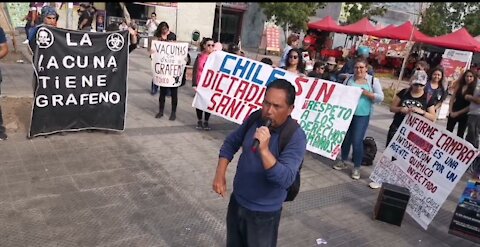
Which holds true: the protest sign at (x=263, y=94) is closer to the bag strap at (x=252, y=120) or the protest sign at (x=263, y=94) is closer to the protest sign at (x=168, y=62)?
the protest sign at (x=168, y=62)

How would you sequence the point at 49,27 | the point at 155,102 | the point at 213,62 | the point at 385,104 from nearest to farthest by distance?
1. the point at 49,27
2. the point at 213,62
3. the point at 155,102
4. the point at 385,104

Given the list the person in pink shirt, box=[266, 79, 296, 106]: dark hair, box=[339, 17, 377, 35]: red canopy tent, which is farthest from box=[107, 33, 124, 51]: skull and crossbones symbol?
box=[339, 17, 377, 35]: red canopy tent

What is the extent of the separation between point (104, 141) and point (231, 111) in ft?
6.51

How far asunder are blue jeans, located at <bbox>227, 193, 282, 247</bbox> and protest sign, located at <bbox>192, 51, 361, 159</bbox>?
343 centimetres

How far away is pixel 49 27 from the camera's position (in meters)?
5.32

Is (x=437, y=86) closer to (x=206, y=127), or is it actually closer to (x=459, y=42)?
(x=206, y=127)

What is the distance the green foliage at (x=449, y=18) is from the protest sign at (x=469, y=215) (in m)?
24.2

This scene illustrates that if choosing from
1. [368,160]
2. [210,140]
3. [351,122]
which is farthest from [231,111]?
[368,160]

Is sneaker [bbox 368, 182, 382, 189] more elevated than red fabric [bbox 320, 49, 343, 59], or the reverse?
red fabric [bbox 320, 49, 343, 59]

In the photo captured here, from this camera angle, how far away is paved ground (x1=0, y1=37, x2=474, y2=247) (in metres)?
3.71

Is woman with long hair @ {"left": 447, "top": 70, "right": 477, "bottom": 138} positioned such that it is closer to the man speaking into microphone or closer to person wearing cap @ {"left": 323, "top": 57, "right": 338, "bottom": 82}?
person wearing cap @ {"left": 323, "top": 57, "right": 338, "bottom": 82}

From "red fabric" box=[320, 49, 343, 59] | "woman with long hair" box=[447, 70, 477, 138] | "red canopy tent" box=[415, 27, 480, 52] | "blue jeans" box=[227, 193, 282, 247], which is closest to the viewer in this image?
"blue jeans" box=[227, 193, 282, 247]

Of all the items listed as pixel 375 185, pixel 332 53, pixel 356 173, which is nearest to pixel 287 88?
pixel 375 185

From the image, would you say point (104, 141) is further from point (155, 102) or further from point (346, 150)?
point (346, 150)
